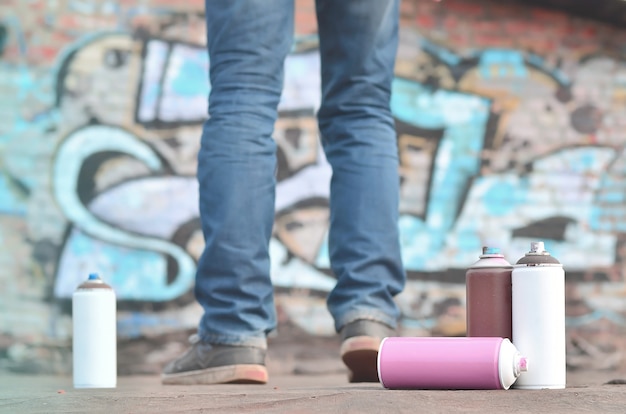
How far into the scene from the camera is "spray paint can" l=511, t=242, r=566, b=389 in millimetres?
2252

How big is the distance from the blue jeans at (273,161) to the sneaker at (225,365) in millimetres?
26

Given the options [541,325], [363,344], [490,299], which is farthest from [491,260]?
[363,344]

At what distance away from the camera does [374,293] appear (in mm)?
2848

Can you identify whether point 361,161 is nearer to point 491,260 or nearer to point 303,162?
point 491,260

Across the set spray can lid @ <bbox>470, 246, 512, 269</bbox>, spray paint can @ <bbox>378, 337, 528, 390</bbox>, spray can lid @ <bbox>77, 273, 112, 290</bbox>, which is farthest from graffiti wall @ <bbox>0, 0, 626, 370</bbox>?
spray paint can @ <bbox>378, 337, 528, 390</bbox>

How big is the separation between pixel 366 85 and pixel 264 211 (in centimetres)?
46

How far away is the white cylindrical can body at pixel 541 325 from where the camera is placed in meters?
2.25

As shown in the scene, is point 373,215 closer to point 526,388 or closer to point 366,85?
point 366,85

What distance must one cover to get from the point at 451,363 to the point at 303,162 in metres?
4.57

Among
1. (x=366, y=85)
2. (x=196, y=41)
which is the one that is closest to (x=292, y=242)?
(x=196, y=41)

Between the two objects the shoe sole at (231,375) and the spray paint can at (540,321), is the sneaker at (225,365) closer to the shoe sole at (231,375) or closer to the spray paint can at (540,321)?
the shoe sole at (231,375)

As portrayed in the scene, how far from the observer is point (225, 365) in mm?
2725

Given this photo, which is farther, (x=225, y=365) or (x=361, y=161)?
(x=361, y=161)

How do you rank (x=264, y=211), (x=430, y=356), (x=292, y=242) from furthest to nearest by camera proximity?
(x=292, y=242) → (x=264, y=211) → (x=430, y=356)
